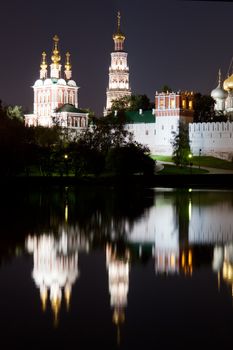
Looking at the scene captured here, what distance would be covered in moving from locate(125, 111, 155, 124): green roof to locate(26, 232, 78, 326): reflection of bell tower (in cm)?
4039

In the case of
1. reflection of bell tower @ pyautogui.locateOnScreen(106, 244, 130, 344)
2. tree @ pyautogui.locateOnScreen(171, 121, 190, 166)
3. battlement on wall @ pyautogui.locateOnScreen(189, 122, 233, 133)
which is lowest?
reflection of bell tower @ pyautogui.locateOnScreen(106, 244, 130, 344)

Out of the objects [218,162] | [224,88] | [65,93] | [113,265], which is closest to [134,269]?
[113,265]

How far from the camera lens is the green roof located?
171 ft

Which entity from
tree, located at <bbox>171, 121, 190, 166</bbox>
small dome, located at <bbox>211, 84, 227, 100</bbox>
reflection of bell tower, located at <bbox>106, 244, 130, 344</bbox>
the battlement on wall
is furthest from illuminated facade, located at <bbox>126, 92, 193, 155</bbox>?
reflection of bell tower, located at <bbox>106, 244, 130, 344</bbox>

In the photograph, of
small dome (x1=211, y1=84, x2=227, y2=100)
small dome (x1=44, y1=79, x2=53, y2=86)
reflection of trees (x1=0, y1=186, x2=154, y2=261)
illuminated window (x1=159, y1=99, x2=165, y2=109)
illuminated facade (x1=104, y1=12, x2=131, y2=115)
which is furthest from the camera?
illuminated facade (x1=104, y1=12, x2=131, y2=115)

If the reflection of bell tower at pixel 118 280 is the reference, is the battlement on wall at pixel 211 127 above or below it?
above

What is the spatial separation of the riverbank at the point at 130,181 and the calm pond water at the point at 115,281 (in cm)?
1451

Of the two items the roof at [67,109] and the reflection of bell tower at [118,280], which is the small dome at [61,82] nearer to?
the roof at [67,109]

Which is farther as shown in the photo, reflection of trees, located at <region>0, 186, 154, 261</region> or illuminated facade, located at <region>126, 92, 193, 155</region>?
illuminated facade, located at <region>126, 92, 193, 155</region>

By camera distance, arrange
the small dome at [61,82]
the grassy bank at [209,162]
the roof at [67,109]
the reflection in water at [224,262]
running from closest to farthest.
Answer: the reflection in water at [224,262]
the grassy bank at [209,162]
the roof at [67,109]
the small dome at [61,82]

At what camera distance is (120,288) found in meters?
7.79

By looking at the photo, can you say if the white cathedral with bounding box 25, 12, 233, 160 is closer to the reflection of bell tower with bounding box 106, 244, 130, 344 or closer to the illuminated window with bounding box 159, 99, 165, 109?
the illuminated window with bounding box 159, 99, 165, 109

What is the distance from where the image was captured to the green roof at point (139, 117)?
5212 cm

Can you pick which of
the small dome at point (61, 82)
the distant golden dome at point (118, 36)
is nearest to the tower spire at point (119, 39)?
the distant golden dome at point (118, 36)
